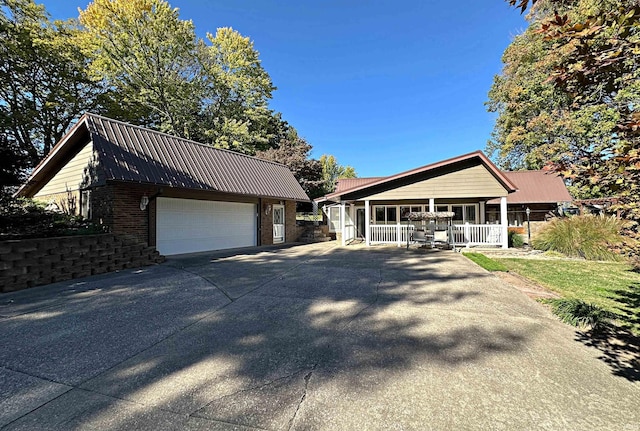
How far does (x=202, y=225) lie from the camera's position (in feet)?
41.1

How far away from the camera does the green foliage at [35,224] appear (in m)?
7.57

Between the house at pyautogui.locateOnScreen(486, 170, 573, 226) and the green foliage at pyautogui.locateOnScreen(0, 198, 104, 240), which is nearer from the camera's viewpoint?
the green foliage at pyautogui.locateOnScreen(0, 198, 104, 240)

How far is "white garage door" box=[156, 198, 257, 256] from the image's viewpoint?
11.1 meters

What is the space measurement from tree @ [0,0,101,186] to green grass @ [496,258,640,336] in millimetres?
25373

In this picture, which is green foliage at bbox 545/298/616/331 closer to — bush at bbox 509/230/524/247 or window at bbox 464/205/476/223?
bush at bbox 509/230/524/247

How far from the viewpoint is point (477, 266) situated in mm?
8922

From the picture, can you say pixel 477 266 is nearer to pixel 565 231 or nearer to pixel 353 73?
pixel 565 231

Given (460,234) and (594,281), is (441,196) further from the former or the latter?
(594,281)

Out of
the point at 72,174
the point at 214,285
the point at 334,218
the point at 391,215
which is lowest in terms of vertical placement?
the point at 214,285

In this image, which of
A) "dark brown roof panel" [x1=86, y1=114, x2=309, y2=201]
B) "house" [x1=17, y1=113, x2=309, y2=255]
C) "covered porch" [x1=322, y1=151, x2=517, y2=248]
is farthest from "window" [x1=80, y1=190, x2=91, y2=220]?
"covered porch" [x1=322, y1=151, x2=517, y2=248]

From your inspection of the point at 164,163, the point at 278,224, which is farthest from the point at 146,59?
the point at 278,224

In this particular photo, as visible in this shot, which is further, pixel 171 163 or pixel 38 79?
pixel 38 79

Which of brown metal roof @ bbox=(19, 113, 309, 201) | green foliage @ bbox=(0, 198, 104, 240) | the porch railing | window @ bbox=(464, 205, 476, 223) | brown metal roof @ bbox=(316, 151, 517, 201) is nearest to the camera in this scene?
green foliage @ bbox=(0, 198, 104, 240)

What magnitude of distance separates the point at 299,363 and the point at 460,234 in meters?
13.9
